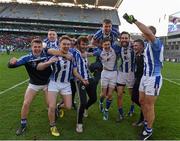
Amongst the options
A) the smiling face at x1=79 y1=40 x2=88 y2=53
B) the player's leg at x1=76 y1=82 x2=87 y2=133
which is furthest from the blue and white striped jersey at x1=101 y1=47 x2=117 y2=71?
the player's leg at x1=76 y1=82 x2=87 y2=133

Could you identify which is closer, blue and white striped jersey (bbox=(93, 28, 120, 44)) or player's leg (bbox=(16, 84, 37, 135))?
player's leg (bbox=(16, 84, 37, 135))

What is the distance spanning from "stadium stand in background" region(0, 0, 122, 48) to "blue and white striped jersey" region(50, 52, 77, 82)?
67.0 m

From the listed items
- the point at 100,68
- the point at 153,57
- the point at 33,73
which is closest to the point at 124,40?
the point at 100,68

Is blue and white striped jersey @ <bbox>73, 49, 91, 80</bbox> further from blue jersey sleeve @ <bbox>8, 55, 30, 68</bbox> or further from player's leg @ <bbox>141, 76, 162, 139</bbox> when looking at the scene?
player's leg @ <bbox>141, 76, 162, 139</bbox>

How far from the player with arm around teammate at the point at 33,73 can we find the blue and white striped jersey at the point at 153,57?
193 cm

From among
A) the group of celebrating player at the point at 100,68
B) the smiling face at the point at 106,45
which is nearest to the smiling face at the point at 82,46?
the group of celebrating player at the point at 100,68

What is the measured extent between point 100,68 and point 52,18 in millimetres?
66871

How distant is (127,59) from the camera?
7.95 m

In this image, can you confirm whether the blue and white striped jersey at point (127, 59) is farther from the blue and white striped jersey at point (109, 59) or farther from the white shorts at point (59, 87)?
the white shorts at point (59, 87)

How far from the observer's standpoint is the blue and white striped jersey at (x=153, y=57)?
6.38 metres

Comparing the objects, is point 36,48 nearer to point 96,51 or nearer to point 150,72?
point 96,51

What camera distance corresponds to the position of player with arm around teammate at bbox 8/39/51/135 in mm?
6859

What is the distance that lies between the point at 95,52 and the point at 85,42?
2.11ft

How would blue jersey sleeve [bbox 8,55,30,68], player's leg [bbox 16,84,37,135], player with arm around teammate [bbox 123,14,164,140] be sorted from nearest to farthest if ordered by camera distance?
player with arm around teammate [bbox 123,14,164,140], blue jersey sleeve [bbox 8,55,30,68], player's leg [bbox 16,84,37,135]
